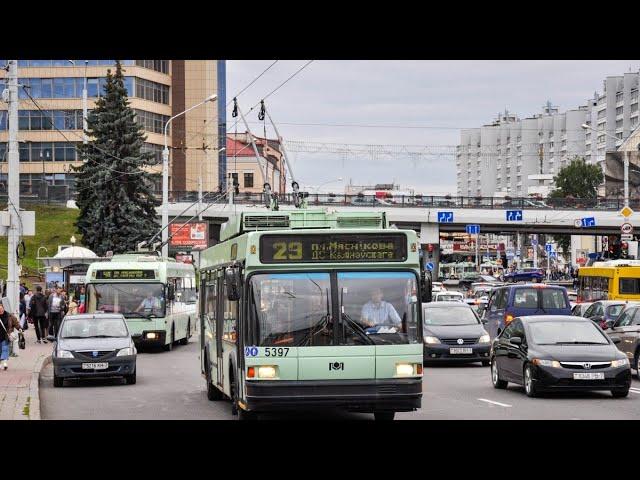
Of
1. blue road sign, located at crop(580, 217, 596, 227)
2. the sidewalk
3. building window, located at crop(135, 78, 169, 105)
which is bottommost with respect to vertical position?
the sidewalk

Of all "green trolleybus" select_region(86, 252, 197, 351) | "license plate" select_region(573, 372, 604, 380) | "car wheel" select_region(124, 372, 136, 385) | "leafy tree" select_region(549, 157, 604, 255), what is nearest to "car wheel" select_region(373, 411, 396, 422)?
"license plate" select_region(573, 372, 604, 380)

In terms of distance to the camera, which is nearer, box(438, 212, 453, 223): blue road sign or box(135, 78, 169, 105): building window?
box(438, 212, 453, 223): blue road sign

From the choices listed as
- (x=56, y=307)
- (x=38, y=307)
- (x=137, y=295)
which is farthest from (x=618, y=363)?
(x=38, y=307)


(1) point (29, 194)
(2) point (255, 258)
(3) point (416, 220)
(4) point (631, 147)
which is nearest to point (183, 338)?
(2) point (255, 258)

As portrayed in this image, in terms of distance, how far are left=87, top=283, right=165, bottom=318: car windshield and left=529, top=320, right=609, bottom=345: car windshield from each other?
56.6ft

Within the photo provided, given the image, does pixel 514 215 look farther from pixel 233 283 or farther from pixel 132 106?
pixel 233 283

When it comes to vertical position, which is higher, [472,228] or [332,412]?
[472,228]

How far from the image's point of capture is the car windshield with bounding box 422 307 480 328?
30.5m

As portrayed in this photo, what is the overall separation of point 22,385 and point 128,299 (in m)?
13.7

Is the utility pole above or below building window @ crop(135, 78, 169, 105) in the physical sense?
below

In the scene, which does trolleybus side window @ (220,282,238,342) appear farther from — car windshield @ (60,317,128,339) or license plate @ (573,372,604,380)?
car windshield @ (60,317,128,339)

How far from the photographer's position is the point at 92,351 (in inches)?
990

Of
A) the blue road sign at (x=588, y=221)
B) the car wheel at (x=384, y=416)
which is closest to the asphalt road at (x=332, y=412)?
the car wheel at (x=384, y=416)
